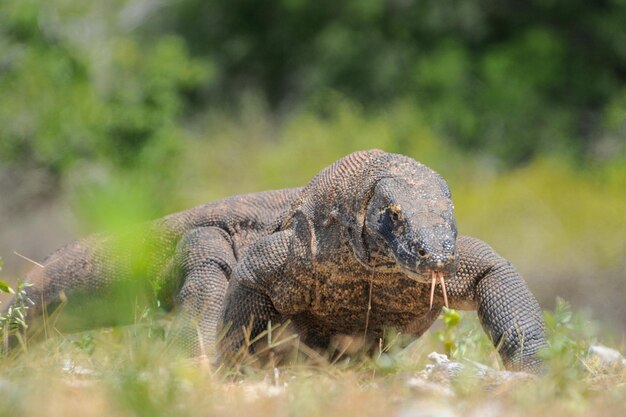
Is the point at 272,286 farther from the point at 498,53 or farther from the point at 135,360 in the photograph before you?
the point at 498,53

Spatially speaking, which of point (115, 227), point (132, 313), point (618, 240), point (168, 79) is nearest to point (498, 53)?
point (168, 79)

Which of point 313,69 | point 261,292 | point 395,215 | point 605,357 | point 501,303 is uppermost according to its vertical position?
point 395,215

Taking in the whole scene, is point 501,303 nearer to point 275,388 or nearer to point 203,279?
point 275,388

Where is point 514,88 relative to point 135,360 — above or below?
below

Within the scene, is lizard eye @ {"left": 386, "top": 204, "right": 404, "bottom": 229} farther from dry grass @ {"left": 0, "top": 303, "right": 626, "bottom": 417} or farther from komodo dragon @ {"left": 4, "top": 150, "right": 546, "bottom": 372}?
dry grass @ {"left": 0, "top": 303, "right": 626, "bottom": 417}

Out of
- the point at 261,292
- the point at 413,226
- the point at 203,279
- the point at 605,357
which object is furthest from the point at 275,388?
the point at 605,357

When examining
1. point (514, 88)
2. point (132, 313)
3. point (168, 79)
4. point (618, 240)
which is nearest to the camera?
point (132, 313)

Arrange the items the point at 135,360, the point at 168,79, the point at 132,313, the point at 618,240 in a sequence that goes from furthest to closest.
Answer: the point at 168,79, the point at 618,240, the point at 132,313, the point at 135,360

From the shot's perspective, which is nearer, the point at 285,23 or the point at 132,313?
the point at 132,313
